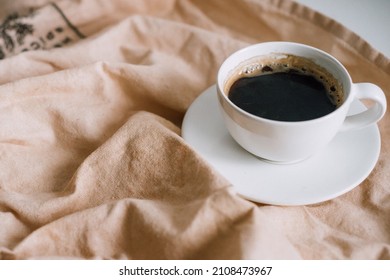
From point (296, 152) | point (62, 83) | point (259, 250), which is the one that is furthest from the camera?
point (62, 83)

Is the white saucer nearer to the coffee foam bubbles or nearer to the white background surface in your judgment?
the coffee foam bubbles

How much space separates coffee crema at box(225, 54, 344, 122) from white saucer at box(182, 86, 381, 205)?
5cm

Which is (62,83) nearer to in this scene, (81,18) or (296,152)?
(81,18)

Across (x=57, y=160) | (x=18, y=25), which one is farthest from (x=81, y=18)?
(x=57, y=160)

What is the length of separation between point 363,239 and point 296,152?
12cm

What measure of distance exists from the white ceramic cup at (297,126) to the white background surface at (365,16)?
229 millimetres

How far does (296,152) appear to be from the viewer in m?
0.60

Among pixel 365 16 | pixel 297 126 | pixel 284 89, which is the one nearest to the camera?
pixel 297 126

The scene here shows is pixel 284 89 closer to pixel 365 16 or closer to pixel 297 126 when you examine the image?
pixel 297 126

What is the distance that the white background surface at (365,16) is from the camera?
2.76 ft

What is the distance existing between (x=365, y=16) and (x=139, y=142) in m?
0.51

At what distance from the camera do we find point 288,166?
2.05 ft

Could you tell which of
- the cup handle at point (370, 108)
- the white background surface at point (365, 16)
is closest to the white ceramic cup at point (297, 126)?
the cup handle at point (370, 108)

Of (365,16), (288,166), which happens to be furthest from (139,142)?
(365,16)
